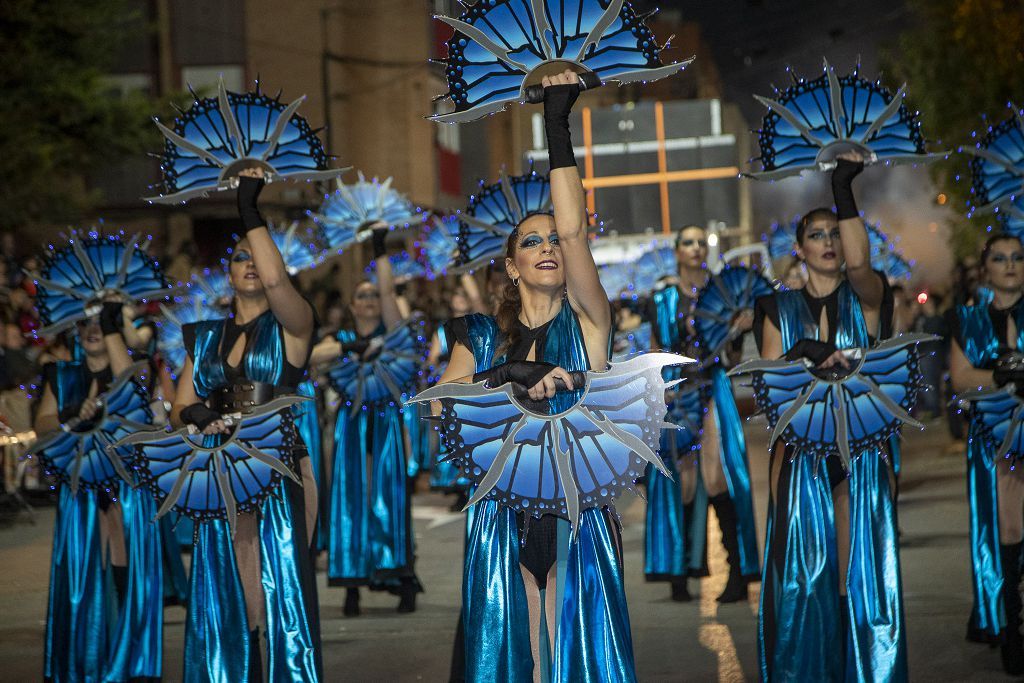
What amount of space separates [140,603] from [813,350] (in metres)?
3.73

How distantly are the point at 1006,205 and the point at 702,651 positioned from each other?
2948 millimetres

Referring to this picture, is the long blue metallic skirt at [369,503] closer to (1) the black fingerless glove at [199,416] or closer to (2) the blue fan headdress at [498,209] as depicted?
(2) the blue fan headdress at [498,209]

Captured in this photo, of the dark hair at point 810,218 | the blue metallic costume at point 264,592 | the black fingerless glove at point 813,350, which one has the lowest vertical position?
the blue metallic costume at point 264,592

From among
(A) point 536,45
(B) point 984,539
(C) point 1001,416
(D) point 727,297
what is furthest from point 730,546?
(A) point 536,45

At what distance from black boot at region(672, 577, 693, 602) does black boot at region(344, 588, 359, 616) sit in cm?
216

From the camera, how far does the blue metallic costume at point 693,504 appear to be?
29.4 ft

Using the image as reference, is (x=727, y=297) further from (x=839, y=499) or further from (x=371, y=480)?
(x=839, y=499)

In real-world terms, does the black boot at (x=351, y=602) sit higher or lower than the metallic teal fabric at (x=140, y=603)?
lower

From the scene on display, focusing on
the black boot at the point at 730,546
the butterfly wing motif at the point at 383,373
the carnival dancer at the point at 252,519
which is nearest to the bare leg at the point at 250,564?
the carnival dancer at the point at 252,519

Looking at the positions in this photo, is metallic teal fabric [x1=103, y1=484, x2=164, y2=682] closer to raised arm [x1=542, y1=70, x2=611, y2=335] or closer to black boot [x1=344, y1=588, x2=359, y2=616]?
black boot [x1=344, y1=588, x2=359, y2=616]

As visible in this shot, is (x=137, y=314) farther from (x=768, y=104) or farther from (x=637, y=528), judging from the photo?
(x=768, y=104)

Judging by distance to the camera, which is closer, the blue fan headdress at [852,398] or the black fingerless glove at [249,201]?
the blue fan headdress at [852,398]

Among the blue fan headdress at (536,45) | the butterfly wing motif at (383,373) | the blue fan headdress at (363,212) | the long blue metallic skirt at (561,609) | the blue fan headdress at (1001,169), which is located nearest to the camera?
the blue fan headdress at (536,45)

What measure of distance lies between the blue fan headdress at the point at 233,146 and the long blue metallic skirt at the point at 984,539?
3740mm
